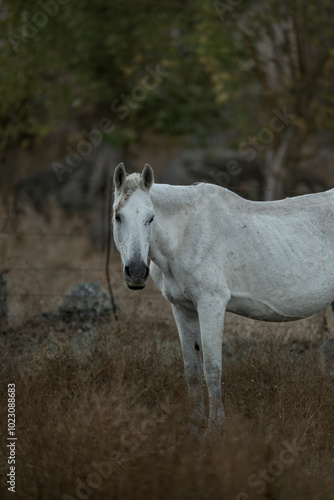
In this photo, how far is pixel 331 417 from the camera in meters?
4.83

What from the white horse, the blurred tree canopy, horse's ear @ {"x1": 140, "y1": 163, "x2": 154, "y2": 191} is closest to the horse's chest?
the white horse

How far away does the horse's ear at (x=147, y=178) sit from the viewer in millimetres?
4664

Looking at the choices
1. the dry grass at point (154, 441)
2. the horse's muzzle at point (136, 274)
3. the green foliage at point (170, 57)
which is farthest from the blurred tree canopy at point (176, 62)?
the horse's muzzle at point (136, 274)

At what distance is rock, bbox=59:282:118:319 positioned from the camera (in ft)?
25.3

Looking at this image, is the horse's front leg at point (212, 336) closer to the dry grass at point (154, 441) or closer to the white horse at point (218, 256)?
the white horse at point (218, 256)

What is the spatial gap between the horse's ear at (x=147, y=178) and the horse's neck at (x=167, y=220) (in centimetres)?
20

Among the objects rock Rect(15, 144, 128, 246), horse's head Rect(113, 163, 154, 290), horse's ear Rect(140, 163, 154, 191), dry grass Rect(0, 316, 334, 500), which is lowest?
dry grass Rect(0, 316, 334, 500)

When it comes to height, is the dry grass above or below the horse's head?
below

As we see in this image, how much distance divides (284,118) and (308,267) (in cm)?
757

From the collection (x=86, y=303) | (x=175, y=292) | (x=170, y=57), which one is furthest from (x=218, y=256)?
Answer: (x=170, y=57)

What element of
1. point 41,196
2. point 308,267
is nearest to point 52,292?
point 308,267

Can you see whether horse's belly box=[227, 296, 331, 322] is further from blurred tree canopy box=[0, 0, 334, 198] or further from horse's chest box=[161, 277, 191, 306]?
blurred tree canopy box=[0, 0, 334, 198]

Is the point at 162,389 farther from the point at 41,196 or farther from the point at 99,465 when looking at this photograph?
the point at 41,196

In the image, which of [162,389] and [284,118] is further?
[284,118]
